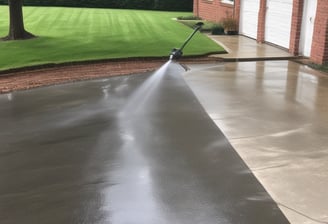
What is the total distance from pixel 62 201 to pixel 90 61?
22.1 feet

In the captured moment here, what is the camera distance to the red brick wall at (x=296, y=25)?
11516 mm

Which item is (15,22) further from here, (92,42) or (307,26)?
(307,26)

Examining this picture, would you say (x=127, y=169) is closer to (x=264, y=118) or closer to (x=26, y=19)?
(x=264, y=118)

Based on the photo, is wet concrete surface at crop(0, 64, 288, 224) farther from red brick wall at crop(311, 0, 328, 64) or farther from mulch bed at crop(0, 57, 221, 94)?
red brick wall at crop(311, 0, 328, 64)

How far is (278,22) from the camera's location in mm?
13117

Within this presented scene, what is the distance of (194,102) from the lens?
7.00 meters

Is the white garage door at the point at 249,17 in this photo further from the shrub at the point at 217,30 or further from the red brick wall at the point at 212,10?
the red brick wall at the point at 212,10

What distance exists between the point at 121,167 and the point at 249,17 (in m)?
12.3

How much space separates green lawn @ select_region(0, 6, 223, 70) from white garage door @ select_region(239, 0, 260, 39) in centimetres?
186

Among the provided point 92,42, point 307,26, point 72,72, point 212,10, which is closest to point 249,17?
point 307,26

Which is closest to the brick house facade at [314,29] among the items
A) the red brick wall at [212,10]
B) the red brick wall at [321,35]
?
the red brick wall at [321,35]

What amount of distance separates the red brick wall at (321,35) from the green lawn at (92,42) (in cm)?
255

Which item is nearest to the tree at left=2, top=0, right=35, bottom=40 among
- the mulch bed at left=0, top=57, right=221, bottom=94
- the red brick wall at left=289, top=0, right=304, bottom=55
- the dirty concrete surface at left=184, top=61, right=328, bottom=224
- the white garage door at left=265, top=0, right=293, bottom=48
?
the mulch bed at left=0, top=57, right=221, bottom=94

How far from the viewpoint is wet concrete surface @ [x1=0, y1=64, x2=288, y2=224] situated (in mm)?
3711
